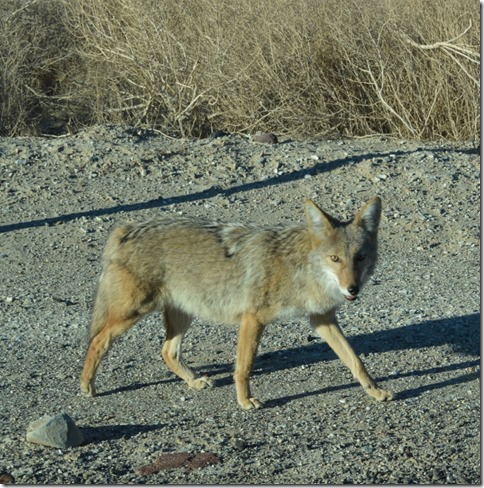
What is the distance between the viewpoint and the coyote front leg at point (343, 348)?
6.92m

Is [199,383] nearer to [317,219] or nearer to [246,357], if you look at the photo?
[246,357]

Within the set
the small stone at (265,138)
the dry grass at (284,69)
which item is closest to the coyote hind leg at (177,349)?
the small stone at (265,138)

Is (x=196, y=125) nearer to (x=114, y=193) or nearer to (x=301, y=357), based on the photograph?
(x=114, y=193)

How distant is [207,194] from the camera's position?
12.2 meters

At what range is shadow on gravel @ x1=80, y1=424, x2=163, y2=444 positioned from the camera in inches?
245

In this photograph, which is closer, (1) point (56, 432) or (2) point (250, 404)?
(1) point (56, 432)

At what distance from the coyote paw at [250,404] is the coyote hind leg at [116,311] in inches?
33.8

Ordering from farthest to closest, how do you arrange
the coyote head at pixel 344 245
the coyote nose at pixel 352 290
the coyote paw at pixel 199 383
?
the coyote paw at pixel 199 383 < the coyote head at pixel 344 245 < the coyote nose at pixel 352 290

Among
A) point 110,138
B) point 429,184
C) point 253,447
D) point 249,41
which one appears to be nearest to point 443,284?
point 429,184

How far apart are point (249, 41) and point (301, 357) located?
8484mm

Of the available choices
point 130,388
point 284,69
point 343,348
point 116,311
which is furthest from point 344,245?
point 284,69

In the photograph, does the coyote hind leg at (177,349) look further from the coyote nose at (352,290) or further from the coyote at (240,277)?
the coyote nose at (352,290)

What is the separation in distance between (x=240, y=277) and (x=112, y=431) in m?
1.39

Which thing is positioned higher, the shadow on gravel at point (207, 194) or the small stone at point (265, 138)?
the shadow on gravel at point (207, 194)
